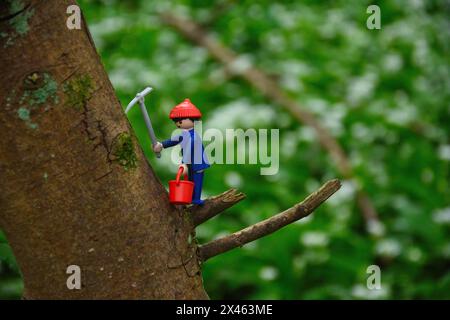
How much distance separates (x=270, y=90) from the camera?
14.6 ft

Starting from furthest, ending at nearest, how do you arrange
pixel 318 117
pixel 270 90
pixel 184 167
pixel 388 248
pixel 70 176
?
pixel 270 90 < pixel 318 117 < pixel 388 248 < pixel 184 167 < pixel 70 176

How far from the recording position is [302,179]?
4.00 m

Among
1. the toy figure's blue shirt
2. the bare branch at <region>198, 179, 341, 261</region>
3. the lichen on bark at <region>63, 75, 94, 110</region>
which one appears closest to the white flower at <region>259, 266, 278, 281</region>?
the bare branch at <region>198, 179, 341, 261</region>

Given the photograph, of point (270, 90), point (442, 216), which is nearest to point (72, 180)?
point (442, 216)

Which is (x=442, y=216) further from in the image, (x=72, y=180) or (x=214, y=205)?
(x=72, y=180)

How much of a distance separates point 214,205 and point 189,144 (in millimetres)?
158

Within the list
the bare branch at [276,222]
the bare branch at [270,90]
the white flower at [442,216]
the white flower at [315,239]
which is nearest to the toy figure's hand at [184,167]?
the bare branch at [276,222]

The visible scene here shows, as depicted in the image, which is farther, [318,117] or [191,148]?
[318,117]

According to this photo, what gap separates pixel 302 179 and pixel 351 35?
1905mm

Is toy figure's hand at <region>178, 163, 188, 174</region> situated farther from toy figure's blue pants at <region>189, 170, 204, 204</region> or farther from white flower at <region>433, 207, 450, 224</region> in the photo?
white flower at <region>433, 207, 450, 224</region>

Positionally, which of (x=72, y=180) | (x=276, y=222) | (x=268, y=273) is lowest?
(x=268, y=273)

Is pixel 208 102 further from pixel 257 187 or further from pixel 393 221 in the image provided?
pixel 393 221

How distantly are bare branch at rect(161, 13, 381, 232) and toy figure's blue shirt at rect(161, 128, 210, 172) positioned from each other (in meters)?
2.69
